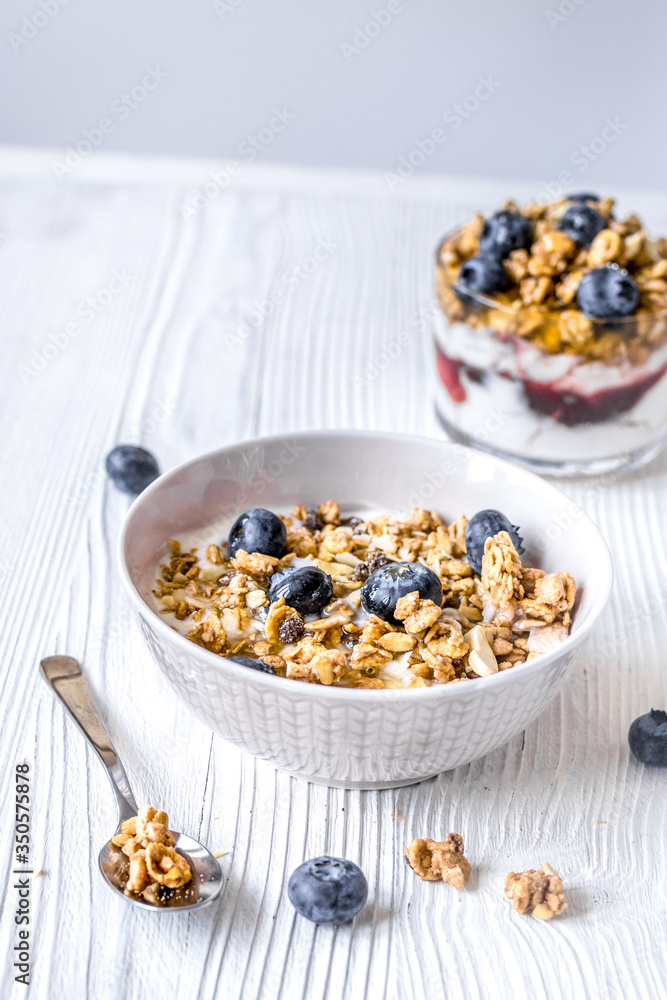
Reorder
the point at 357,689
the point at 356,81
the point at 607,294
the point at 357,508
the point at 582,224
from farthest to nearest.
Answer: the point at 356,81 → the point at 582,224 → the point at 607,294 → the point at 357,508 → the point at 357,689

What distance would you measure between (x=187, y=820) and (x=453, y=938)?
0.25 m

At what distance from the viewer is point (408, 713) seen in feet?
2.31

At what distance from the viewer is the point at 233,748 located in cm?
90

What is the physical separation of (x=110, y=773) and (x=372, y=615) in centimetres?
28

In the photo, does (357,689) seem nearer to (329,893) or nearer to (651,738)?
(329,893)

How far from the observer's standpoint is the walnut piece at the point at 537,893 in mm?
746

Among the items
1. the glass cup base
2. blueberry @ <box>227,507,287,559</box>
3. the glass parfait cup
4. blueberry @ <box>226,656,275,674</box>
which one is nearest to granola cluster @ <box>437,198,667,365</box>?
the glass parfait cup

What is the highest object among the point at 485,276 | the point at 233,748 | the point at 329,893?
the point at 485,276

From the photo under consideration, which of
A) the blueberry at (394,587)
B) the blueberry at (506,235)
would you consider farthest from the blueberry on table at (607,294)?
the blueberry at (394,587)

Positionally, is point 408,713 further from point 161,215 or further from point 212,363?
point 161,215

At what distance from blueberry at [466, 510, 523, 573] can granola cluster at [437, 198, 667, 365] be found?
0.33 metres

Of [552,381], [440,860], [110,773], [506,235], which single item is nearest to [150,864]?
[110,773]

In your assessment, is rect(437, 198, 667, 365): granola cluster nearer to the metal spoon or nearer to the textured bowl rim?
the textured bowl rim

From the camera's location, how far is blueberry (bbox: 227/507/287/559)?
0.93 m
